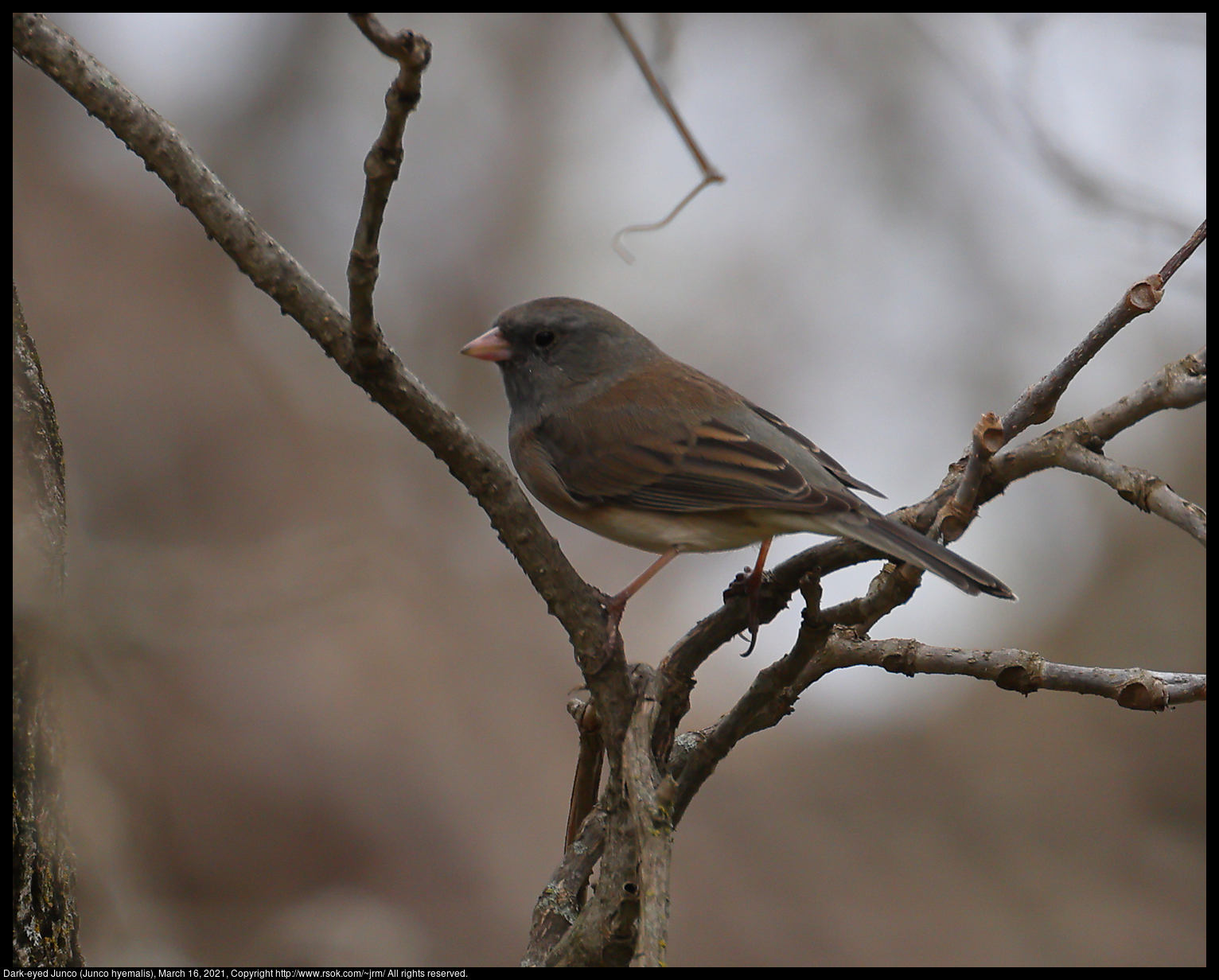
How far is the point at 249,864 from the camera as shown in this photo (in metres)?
4.30

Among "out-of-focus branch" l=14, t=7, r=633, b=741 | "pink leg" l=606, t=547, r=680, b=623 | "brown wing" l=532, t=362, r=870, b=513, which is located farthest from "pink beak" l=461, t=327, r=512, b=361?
"out-of-focus branch" l=14, t=7, r=633, b=741

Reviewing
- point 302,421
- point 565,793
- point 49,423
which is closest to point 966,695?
point 565,793

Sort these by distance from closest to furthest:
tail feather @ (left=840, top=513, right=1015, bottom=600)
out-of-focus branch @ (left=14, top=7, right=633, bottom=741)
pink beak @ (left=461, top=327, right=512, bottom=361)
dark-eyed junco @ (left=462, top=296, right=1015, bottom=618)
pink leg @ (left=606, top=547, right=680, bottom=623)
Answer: out-of-focus branch @ (left=14, top=7, right=633, bottom=741), tail feather @ (left=840, top=513, right=1015, bottom=600), pink leg @ (left=606, top=547, right=680, bottom=623), dark-eyed junco @ (left=462, top=296, right=1015, bottom=618), pink beak @ (left=461, top=327, right=512, bottom=361)

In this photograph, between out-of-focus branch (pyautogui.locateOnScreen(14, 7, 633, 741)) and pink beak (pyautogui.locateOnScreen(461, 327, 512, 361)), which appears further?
pink beak (pyautogui.locateOnScreen(461, 327, 512, 361))

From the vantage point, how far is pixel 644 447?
2.87 metres

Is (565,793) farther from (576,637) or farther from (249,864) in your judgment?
(576,637)

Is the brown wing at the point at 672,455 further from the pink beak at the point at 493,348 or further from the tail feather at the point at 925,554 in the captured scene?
the tail feather at the point at 925,554

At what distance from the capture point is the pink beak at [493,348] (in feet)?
10.3

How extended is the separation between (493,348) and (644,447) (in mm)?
655

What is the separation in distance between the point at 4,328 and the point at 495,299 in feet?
19.0

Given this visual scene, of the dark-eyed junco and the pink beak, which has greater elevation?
the pink beak

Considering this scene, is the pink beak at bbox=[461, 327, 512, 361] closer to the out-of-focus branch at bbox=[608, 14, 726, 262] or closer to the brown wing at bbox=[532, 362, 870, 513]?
the brown wing at bbox=[532, 362, 870, 513]

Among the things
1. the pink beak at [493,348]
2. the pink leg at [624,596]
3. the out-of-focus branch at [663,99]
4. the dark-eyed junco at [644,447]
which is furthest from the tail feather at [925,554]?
the pink beak at [493,348]

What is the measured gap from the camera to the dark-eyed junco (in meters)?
2.63
